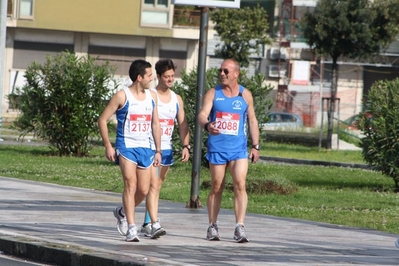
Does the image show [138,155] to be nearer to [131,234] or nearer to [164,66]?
[131,234]

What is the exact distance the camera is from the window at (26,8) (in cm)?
5503

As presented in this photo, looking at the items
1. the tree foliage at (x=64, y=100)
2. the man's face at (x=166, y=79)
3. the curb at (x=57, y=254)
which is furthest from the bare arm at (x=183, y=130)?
the tree foliage at (x=64, y=100)

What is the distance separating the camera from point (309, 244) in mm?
11219

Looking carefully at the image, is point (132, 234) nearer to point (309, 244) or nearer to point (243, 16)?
point (309, 244)

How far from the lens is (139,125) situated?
1133 cm

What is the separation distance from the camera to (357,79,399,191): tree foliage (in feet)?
70.9

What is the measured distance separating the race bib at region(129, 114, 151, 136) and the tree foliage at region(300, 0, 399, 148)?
2880 cm

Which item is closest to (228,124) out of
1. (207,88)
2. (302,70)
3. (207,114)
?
(207,114)

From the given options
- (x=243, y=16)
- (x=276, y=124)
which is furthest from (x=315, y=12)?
(x=243, y=16)

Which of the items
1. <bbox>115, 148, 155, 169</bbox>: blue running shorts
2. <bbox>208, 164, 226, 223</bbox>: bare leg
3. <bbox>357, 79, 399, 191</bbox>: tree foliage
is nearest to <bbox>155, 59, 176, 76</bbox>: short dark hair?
<bbox>115, 148, 155, 169</bbox>: blue running shorts

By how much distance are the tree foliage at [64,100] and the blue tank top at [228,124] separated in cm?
1630

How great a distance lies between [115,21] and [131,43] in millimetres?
1602

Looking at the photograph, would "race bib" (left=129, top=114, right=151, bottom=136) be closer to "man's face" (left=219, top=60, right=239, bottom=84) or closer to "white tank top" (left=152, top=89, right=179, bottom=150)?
"white tank top" (left=152, top=89, right=179, bottom=150)

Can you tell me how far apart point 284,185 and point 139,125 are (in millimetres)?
8094
